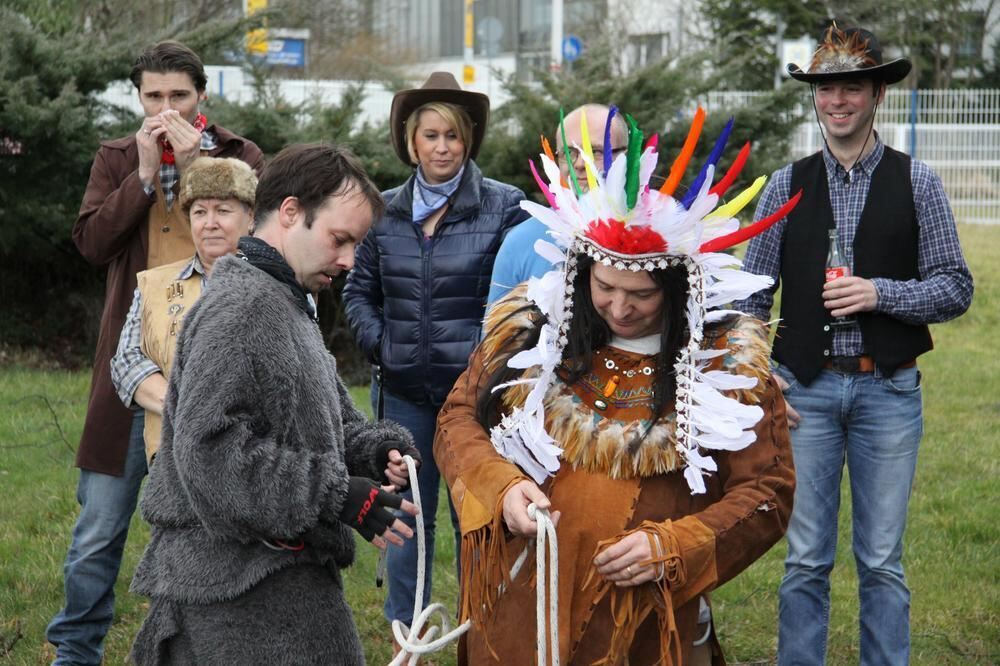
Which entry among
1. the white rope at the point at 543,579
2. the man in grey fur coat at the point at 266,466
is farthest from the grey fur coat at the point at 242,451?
the white rope at the point at 543,579

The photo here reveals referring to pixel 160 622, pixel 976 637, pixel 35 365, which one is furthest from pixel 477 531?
pixel 35 365

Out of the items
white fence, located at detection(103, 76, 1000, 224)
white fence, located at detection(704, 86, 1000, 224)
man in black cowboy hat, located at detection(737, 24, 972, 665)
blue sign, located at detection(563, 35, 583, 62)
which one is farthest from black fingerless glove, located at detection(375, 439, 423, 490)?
blue sign, located at detection(563, 35, 583, 62)

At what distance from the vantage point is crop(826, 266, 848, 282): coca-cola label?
4.18 meters

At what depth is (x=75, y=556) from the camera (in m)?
4.26

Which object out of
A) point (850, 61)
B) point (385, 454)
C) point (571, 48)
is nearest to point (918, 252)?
point (850, 61)

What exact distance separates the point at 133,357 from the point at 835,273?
7.46ft

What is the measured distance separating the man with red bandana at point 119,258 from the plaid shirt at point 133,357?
298 mm

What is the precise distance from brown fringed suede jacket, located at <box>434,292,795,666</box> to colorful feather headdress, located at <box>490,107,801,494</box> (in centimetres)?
6

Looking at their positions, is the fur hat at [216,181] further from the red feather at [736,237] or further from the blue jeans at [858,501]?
the blue jeans at [858,501]

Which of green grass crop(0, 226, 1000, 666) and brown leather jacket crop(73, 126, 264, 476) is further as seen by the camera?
green grass crop(0, 226, 1000, 666)

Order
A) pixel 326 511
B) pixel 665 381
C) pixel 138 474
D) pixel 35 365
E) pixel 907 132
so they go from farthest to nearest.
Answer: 1. pixel 907 132
2. pixel 35 365
3. pixel 138 474
4. pixel 665 381
5. pixel 326 511

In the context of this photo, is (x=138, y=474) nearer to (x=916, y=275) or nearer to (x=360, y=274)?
(x=360, y=274)

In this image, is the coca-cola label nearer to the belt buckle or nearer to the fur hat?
the belt buckle

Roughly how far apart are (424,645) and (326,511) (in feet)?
1.33
